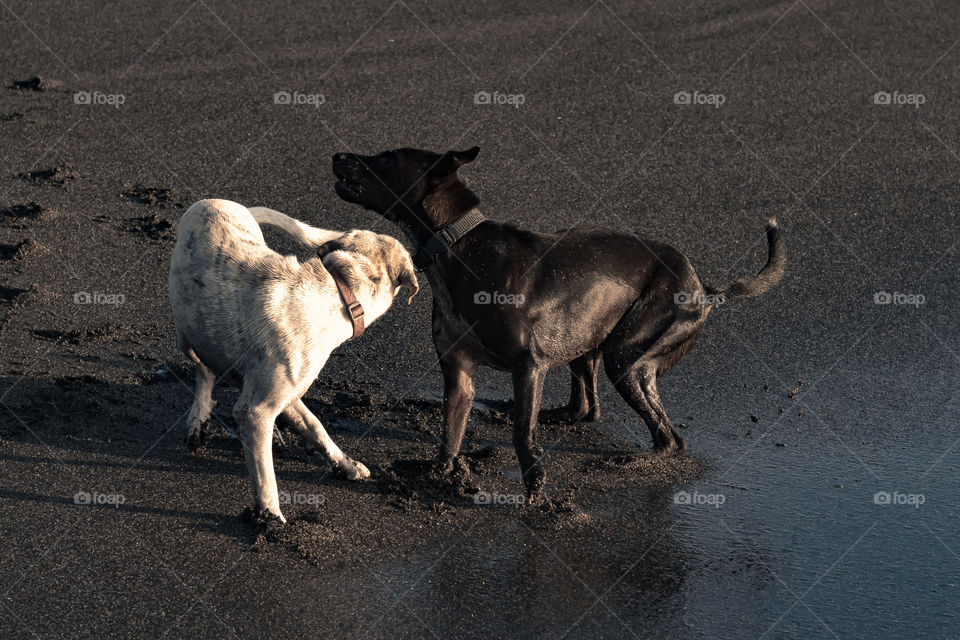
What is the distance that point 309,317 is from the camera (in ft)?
17.1

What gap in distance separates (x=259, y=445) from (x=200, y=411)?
821mm

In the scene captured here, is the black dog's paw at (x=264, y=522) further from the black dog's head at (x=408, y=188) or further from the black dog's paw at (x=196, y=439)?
the black dog's head at (x=408, y=188)

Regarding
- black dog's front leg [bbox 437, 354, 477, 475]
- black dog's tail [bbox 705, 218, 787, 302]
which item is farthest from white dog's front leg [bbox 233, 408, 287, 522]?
black dog's tail [bbox 705, 218, 787, 302]

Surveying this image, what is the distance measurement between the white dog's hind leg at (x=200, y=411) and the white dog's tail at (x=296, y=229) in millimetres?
838

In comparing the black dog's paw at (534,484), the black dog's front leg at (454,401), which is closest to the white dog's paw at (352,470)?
the black dog's front leg at (454,401)

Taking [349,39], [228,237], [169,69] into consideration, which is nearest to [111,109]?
[169,69]

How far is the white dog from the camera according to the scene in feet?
17.1

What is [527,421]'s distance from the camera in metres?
5.88

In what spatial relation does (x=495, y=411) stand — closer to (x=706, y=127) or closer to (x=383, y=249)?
(x=383, y=249)

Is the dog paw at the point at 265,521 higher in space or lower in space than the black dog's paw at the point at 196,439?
lower

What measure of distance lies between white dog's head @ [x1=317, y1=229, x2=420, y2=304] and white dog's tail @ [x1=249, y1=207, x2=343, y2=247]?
0.23 metres

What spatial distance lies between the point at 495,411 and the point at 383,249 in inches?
64.9

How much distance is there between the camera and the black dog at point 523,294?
5.86m

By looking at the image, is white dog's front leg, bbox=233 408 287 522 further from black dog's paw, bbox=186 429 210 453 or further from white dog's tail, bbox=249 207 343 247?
white dog's tail, bbox=249 207 343 247
